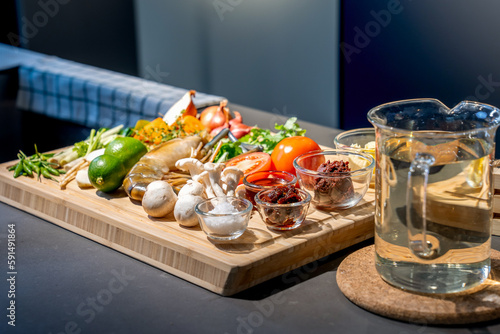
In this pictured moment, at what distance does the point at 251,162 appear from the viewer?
1462mm

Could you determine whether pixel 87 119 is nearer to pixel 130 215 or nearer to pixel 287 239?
pixel 130 215

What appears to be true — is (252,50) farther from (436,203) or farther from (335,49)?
(436,203)

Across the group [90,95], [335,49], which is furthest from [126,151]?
[335,49]

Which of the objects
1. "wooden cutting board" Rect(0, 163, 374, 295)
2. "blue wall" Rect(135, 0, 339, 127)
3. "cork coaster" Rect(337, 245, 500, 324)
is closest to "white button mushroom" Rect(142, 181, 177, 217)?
"wooden cutting board" Rect(0, 163, 374, 295)

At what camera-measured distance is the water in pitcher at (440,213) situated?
0.93 meters

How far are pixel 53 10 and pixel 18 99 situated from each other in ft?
5.05

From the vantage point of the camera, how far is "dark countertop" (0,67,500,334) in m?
0.98

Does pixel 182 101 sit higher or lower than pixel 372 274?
higher

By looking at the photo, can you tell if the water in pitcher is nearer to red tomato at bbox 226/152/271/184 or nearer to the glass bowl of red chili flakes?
the glass bowl of red chili flakes

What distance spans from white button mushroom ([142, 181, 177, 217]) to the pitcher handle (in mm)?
518

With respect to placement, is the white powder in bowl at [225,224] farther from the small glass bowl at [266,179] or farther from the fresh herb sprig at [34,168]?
the fresh herb sprig at [34,168]

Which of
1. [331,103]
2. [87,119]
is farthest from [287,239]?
[331,103]

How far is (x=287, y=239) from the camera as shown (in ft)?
3.77

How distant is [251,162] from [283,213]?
0.32m
